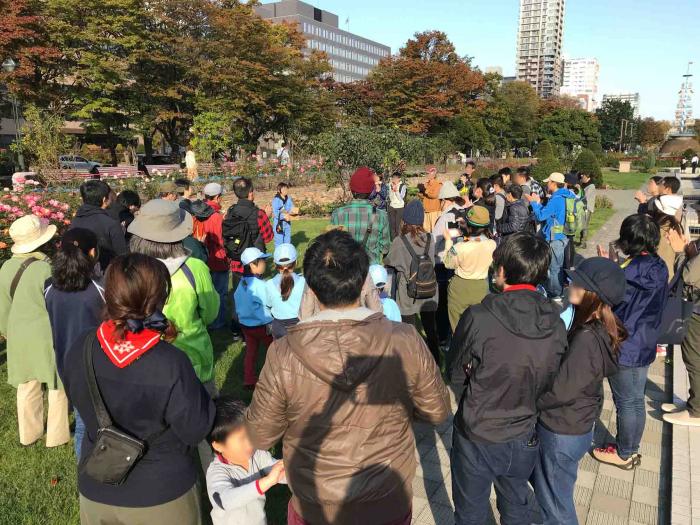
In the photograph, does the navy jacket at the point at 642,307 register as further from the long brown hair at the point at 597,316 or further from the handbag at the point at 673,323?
the long brown hair at the point at 597,316

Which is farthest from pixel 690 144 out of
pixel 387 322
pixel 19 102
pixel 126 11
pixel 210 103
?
pixel 387 322

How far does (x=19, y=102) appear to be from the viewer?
23594mm

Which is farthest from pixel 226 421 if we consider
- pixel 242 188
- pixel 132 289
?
pixel 242 188

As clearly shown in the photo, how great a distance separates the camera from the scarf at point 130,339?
190cm

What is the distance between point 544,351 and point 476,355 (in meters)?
0.31

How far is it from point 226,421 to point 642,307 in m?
2.76

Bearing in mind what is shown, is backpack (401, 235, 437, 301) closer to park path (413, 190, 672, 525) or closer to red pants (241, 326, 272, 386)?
park path (413, 190, 672, 525)

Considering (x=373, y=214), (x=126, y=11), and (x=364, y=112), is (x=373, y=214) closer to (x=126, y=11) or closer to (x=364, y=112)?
(x=126, y=11)

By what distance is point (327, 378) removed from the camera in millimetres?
1690

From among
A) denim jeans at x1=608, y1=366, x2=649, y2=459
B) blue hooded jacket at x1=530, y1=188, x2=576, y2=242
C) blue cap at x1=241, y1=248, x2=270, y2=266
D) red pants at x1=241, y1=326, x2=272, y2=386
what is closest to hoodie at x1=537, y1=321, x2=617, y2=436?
denim jeans at x1=608, y1=366, x2=649, y2=459

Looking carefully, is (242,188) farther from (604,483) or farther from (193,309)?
(604,483)

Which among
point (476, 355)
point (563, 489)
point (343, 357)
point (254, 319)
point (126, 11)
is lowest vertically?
point (563, 489)

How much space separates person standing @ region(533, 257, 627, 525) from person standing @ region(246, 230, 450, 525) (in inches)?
36.4

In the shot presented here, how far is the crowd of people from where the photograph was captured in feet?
5.88
